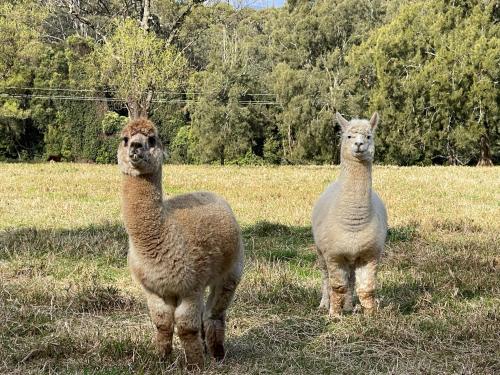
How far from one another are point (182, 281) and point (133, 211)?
1.89 feet

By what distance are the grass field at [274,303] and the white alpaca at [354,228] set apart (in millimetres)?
289

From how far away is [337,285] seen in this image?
595 cm

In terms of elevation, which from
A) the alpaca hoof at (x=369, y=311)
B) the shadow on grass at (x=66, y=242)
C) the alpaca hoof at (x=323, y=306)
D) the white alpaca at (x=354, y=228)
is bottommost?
the shadow on grass at (x=66, y=242)

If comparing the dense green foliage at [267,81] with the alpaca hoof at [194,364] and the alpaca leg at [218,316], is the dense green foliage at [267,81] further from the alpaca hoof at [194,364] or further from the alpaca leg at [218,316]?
the alpaca hoof at [194,364]

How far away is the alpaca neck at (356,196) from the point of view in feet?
19.1

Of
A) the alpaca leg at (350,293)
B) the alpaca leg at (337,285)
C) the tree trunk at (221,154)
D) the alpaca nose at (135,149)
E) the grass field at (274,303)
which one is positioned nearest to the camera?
the alpaca nose at (135,149)

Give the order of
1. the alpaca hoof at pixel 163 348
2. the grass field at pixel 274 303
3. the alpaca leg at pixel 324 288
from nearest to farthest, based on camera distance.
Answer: the alpaca hoof at pixel 163 348, the grass field at pixel 274 303, the alpaca leg at pixel 324 288

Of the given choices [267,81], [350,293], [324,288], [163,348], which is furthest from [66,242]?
[267,81]

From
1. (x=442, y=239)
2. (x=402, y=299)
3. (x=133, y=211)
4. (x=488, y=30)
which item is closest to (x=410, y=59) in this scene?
(x=488, y=30)

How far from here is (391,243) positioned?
31.1ft

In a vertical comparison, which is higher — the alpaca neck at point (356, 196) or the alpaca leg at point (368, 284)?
the alpaca neck at point (356, 196)

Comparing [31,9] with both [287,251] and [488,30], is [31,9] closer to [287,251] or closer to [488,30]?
[488,30]

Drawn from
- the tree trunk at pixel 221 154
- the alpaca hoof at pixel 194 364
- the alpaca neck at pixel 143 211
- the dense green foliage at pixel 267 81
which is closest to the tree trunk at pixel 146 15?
the dense green foliage at pixel 267 81

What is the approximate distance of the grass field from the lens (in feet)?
15.8
